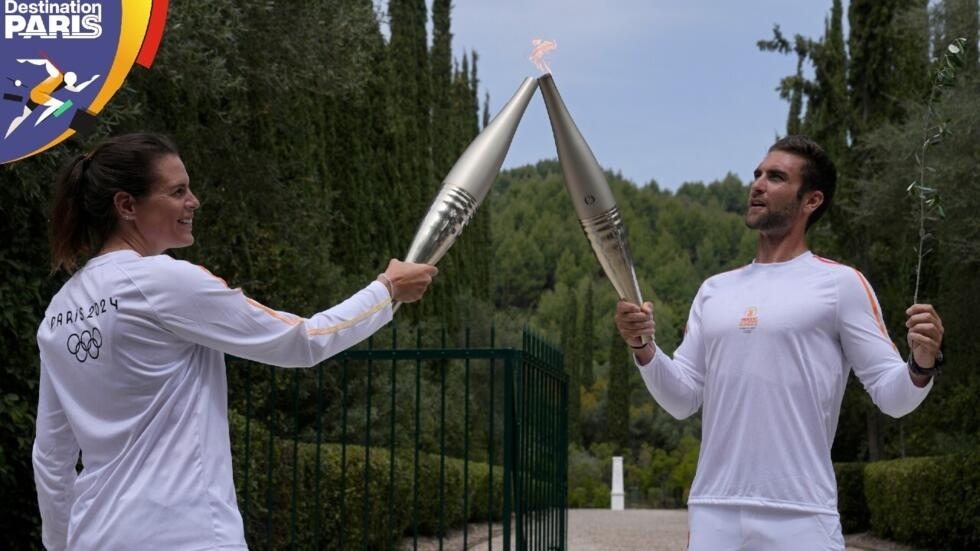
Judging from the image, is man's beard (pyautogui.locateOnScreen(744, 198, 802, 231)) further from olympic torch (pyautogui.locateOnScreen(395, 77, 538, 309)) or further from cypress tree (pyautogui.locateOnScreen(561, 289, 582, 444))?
Result: cypress tree (pyautogui.locateOnScreen(561, 289, 582, 444))

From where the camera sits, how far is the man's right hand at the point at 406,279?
311cm

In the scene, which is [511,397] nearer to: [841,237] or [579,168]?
[579,168]

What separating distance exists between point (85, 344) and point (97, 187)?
1.11ft

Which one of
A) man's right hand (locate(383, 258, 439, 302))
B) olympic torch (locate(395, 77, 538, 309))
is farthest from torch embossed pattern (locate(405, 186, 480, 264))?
man's right hand (locate(383, 258, 439, 302))

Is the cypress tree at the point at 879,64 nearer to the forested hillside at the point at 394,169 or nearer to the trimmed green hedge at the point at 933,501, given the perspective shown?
the forested hillside at the point at 394,169

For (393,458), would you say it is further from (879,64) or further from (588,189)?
(879,64)

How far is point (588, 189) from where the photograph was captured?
3615 mm

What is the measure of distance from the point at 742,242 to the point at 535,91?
67539 millimetres

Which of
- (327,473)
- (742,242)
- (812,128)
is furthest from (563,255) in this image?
(327,473)

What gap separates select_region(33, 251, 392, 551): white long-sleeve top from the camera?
247cm

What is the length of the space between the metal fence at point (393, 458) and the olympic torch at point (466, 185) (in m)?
2.66

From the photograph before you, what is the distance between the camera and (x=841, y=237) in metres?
20.6

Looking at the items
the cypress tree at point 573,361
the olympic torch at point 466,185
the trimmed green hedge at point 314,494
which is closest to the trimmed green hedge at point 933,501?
the trimmed green hedge at point 314,494

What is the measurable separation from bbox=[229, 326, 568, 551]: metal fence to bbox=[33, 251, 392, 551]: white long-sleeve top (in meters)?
3.48
